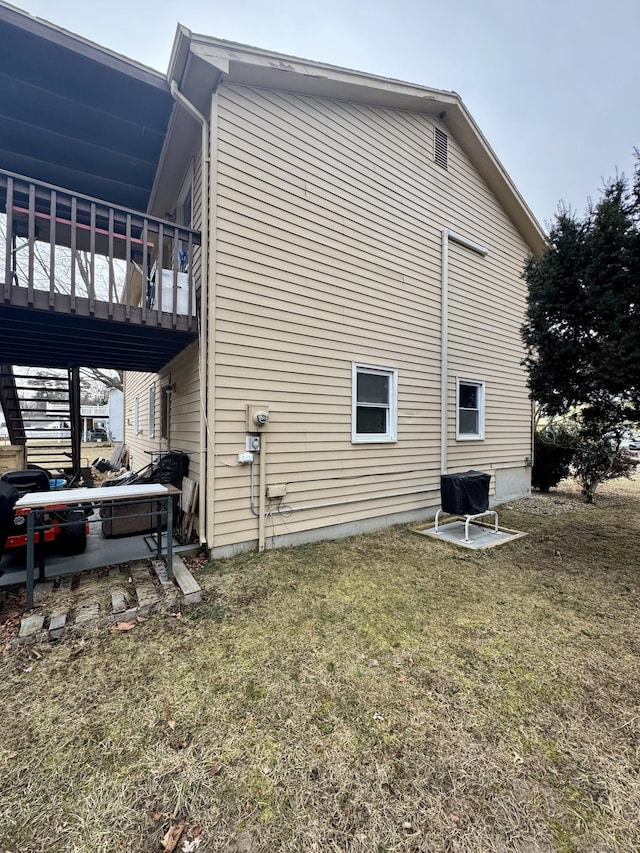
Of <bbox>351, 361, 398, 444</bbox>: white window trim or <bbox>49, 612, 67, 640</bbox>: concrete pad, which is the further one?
<bbox>351, 361, 398, 444</bbox>: white window trim

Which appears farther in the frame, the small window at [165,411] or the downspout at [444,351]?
the downspout at [444,351]

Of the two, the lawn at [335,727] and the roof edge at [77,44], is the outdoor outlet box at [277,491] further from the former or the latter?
the roof edge at [77,44]

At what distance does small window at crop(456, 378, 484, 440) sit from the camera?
7.52 metres

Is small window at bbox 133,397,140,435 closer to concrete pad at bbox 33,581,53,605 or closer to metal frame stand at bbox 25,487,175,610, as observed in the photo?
metal frame stand at bbox 25,487,175,610

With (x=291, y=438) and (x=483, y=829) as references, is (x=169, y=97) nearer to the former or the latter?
(x=291, y=438)

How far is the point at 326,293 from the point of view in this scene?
5.45m

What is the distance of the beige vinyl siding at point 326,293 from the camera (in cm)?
462

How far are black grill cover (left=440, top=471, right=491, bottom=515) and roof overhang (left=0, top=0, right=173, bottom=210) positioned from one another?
6.60m

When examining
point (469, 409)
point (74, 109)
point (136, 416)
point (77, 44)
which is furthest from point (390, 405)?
point (136, 416)

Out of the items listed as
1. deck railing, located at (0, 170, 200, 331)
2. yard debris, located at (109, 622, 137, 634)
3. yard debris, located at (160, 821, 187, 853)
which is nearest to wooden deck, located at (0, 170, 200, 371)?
deck railing, located at (0, 170, 200, 331)

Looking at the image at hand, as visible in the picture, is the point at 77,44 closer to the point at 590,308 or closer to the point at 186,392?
the point at 186,392

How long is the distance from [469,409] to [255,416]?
5042 mm

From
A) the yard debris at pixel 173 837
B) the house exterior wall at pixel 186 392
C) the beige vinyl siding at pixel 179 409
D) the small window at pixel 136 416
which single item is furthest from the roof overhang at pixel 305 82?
the small window at pixel 136 416

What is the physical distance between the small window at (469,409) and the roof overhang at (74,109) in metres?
6.72
